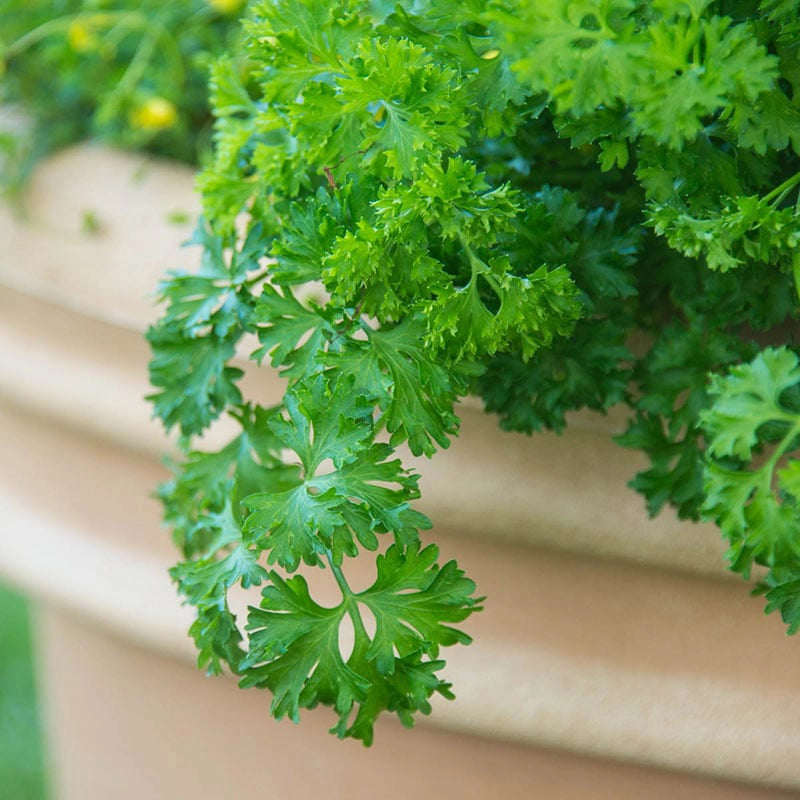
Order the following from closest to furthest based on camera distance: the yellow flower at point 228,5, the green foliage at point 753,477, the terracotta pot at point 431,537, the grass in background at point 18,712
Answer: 1. the green foliage at point 753,477
2. the terracotta pot at point 431,537
3. the yellow flower at point 228,5
4. the grass in background at point 18,712

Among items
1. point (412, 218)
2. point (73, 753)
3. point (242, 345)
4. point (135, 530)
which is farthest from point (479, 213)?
point (73, 753)

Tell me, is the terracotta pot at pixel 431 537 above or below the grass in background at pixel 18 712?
below

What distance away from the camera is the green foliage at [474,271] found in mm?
431

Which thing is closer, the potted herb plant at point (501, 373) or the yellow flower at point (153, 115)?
the potted herb plant at point (501, 373)

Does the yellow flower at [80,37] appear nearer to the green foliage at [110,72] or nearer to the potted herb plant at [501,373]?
the green foliage at [110,72]

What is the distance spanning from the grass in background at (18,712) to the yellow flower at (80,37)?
104 cm

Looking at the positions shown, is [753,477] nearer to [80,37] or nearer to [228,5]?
[228,5]

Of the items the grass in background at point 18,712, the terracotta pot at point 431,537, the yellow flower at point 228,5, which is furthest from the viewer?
the grass in background at point 18,712

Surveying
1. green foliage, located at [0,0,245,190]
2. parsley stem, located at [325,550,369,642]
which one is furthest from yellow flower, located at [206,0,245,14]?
parsley stem, located at [325,550,369,642]

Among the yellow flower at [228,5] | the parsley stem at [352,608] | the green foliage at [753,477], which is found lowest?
the parsley stem at [352,608]

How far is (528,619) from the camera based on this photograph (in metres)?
0.64

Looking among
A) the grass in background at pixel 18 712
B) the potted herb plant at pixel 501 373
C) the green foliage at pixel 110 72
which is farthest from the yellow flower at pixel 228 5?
the grass in background at pixel 18 712

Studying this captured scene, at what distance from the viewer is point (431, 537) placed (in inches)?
25.5

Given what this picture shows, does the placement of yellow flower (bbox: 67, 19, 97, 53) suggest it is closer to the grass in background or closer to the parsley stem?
the parsley stem
